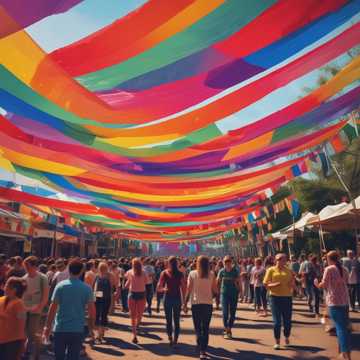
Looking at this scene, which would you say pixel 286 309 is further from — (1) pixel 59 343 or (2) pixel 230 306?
(1) pixel 59 343

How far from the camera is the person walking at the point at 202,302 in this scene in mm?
6418

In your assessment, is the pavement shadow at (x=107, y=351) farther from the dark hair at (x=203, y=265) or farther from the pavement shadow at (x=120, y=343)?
the dark hair at (x=203, y=265)

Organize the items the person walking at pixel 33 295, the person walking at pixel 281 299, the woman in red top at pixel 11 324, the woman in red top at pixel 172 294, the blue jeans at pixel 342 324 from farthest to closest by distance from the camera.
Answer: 1. the woman in red top at pixel 172 294
2. the person walking at pixel 281 299
3. the person walking at pixel 33 295
4. the blue jeans at pixel 342 324
5. the woman in red top at pixel 11 324

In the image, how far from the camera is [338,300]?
19.1 feet

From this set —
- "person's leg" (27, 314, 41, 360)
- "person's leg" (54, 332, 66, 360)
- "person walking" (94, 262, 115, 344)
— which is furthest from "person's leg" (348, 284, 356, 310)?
"person's leg" (54, 332, 66, 360)

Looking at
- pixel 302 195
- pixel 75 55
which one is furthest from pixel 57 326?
pixel 302 195

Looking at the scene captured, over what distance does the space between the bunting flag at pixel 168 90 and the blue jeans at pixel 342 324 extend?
3295 millimetres

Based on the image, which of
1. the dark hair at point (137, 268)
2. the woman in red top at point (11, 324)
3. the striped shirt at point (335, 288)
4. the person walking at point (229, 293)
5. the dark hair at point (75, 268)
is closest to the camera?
the woman in red top at point (11, 324)

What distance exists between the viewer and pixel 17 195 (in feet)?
36.6

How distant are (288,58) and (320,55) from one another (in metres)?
0.45

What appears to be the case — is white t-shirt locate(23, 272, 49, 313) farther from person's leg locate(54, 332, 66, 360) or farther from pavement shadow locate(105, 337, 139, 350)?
pavement shadow locate(105, 337, 139, 350)

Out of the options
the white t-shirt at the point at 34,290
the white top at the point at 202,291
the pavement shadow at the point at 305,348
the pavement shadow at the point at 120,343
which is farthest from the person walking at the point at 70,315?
the pavement shadow at the point at 305,348

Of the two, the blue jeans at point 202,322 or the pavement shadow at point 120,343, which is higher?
the blue jeans at point 202,322

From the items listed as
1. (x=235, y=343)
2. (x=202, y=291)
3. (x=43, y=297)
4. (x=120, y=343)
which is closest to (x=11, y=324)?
(x=43, y=297)
